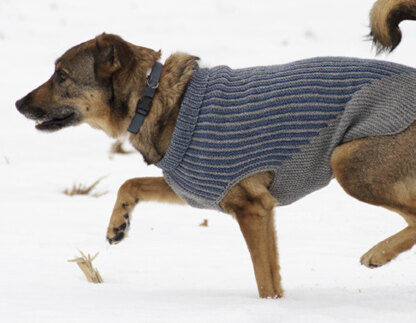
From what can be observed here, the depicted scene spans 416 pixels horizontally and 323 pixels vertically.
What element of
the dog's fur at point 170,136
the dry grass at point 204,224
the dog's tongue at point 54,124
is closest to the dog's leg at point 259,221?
the dog's fur at point 170,136

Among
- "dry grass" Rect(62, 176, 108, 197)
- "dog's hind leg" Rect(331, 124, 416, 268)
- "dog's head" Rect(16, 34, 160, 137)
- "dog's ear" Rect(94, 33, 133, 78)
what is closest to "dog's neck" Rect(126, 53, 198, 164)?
"dog's head" Rect(16, 34, 160, 137)

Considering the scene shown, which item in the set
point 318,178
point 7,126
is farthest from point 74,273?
point 7,126

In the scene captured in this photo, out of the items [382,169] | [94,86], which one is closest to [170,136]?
[94,86]

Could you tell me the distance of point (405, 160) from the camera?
12.8 ft

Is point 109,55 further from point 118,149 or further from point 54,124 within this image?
point 118,149

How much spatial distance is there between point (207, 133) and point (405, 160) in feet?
3.94

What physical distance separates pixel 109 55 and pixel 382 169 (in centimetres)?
188

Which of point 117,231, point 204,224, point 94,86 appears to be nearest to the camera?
point 94,86

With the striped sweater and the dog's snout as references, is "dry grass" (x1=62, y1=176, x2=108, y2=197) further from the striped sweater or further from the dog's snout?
the striped sweater

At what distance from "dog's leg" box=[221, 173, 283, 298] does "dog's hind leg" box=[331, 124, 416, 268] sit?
0.49 meters

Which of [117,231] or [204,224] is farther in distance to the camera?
[204,224]

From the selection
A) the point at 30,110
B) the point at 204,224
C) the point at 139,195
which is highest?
the point at 30,110

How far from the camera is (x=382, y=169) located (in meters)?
3.93

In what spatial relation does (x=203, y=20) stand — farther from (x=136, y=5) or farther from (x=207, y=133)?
(x=207, y=133)
